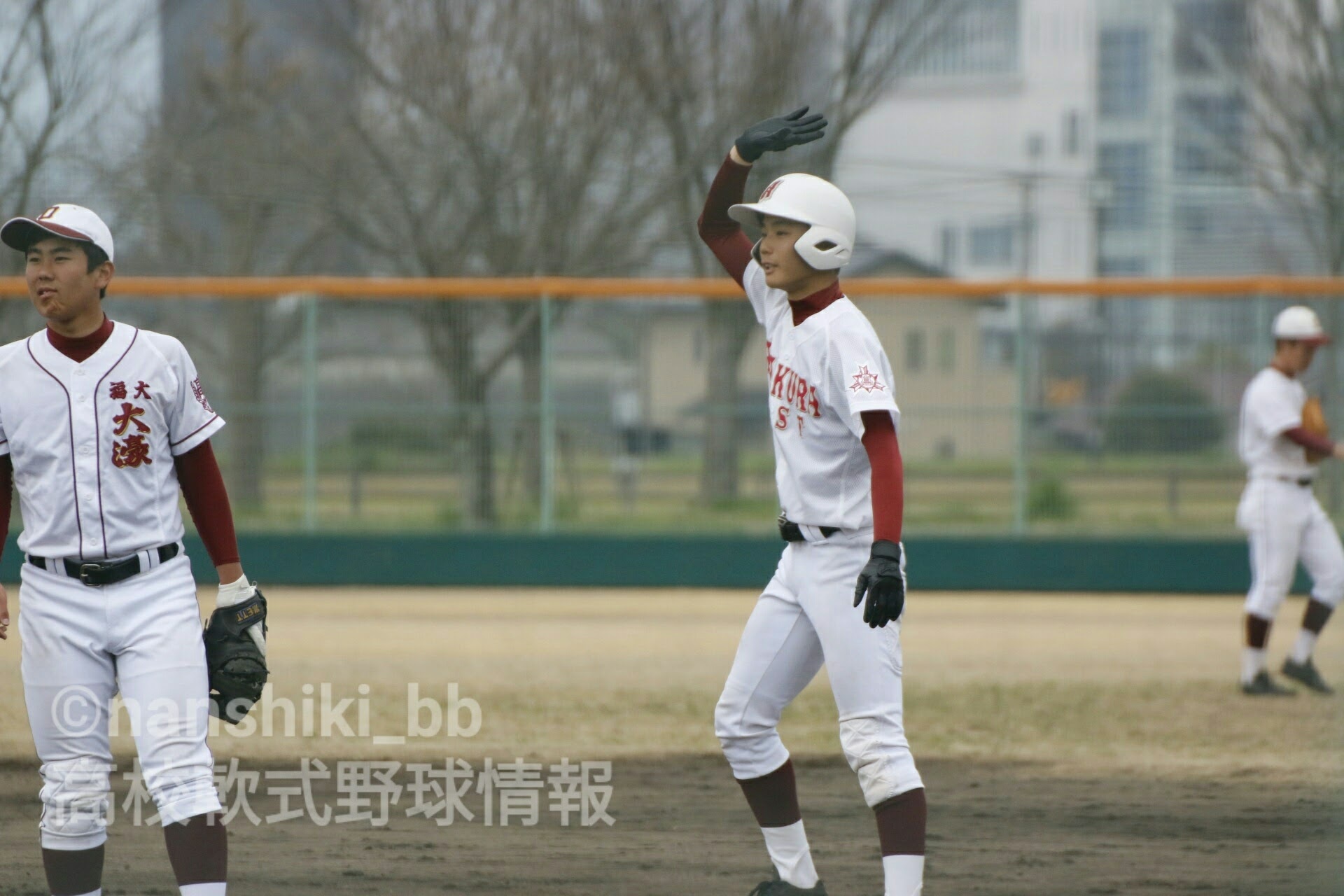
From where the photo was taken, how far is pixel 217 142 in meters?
18.0

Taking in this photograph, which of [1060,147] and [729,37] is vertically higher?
[1060,147]

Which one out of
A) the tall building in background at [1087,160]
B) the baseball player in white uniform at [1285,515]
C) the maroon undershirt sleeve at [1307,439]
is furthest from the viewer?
the tall building in background at [1087,160]

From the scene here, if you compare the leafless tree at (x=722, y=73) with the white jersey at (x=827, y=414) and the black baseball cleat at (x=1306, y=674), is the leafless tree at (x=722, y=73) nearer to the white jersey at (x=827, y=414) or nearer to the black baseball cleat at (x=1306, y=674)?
the black baseball cleat at (x=1306, y=674)

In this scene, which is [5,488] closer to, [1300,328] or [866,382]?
[866,382]

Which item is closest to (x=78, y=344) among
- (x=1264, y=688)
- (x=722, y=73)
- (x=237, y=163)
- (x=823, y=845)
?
(x=823, y=845)

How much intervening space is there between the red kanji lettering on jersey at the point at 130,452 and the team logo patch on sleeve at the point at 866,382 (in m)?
1.84

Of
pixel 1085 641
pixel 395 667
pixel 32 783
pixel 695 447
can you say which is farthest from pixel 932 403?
pixel 32 783

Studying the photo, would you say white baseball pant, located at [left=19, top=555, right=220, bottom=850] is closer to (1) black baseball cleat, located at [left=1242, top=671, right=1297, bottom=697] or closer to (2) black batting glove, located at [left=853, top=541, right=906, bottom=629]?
(2) black batting glove, located at [left=853, top=541, right=906, bottom=629]

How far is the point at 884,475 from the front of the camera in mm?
4027

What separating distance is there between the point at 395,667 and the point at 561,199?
8.95 m

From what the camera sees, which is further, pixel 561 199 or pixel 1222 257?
pixel 1222 257

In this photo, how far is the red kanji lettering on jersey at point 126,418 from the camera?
372 centimetres

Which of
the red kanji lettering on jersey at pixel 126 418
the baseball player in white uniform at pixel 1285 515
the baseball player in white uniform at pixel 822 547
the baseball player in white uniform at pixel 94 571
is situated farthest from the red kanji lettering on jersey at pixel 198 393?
the baseball player in white uniform at pixel 1285 515

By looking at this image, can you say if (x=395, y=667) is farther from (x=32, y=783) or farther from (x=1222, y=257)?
(x=1222, y=257)
